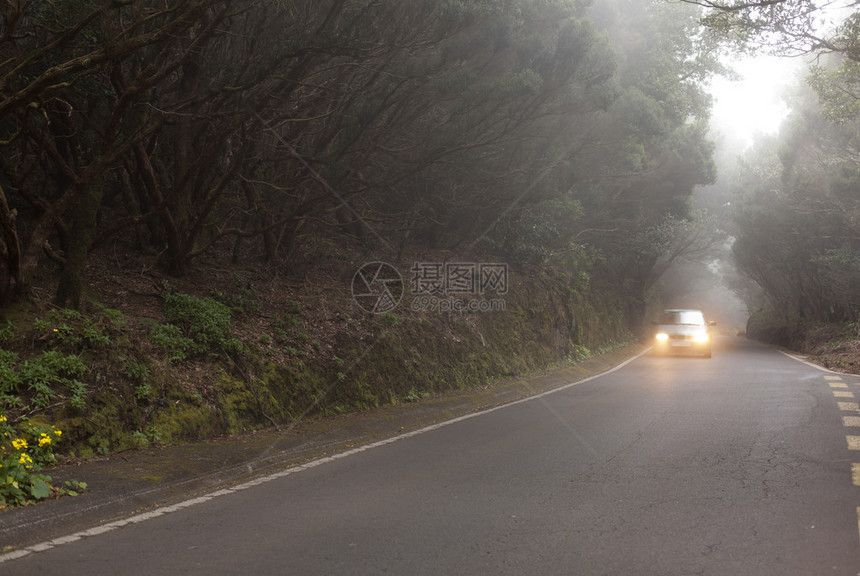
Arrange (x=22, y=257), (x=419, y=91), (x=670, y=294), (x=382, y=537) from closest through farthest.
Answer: (x=382, y=537), (x=22, y=257), (x=419, y=91), (x=670, y=294)

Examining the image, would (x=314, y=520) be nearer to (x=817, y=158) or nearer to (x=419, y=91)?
(x=419, y=91)

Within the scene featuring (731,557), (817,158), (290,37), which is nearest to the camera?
(731,557)

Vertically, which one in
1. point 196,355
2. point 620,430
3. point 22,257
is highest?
point 22,257

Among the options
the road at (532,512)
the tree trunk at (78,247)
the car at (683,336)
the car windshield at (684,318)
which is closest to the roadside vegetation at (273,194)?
the tree trunk at (78,247)

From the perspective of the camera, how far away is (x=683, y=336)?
2305 cm

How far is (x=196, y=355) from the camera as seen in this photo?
8.67 m

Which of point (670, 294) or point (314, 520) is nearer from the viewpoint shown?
point (314, 520)

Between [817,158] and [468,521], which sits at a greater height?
[817,158]

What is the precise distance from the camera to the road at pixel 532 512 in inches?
174

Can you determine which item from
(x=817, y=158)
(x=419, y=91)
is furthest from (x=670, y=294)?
(x=419, y=91)

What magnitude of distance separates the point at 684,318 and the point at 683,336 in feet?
3.50

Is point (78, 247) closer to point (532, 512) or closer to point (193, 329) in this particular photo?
point (193, 329)

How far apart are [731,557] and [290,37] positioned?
884cm

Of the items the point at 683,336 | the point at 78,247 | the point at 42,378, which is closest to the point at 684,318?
the point at 683,336
